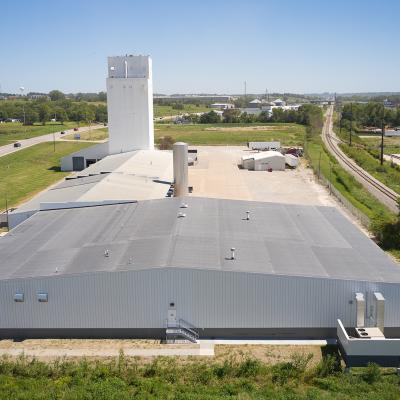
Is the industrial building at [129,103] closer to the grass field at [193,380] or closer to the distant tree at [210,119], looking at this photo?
the grass field at [193,380]

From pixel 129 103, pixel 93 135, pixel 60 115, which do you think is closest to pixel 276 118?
pixel 93 135

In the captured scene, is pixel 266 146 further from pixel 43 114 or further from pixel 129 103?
pixel 43 114

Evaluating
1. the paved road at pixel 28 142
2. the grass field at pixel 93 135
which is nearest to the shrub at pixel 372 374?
the paved road at pixel 28 142

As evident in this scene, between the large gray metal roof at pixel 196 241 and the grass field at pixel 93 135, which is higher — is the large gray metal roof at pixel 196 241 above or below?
below

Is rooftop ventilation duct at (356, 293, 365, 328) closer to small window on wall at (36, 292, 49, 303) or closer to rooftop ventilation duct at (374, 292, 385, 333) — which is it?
rooftop ventilation duct at (374, 292, 385, 333)

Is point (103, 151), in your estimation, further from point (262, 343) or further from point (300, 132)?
point (300, 132)

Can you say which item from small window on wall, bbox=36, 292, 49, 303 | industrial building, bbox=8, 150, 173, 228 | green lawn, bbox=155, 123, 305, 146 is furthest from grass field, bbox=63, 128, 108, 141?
small window on wall, bbox=36, 292, 49, 303
